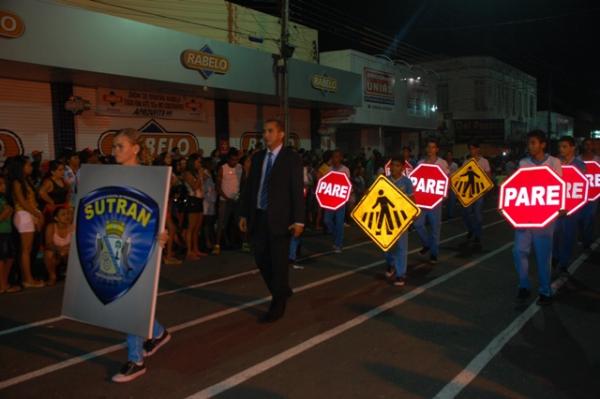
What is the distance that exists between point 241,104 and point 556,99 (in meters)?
62.8

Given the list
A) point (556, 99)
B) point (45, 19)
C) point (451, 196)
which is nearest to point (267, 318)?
point (45, 19)

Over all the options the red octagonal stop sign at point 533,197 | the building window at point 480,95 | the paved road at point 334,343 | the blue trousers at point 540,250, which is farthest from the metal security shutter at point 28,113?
the building window at point 480,95

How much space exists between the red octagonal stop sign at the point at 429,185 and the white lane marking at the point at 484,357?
3.05 meters

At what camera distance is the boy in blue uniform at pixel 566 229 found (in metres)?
7.88

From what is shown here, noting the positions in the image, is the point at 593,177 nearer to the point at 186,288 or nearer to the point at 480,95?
the point at 186,288

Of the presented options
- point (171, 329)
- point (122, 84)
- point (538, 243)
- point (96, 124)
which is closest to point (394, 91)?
point (122, 84)

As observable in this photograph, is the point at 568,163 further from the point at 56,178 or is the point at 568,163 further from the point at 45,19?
the point at 45,19

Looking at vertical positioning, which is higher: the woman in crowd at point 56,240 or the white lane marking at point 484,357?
the woman in crowd at point 56,240

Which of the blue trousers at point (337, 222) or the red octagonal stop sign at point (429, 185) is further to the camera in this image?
the blue trousers at point (337, 222)

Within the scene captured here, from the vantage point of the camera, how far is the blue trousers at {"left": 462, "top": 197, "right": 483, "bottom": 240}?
1061 centimetres

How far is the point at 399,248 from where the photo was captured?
24.5 feet

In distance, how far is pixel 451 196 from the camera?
15562mm

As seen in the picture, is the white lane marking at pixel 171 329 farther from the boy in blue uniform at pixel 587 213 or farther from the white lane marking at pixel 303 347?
the boy in blue uniform at pixel 587 213

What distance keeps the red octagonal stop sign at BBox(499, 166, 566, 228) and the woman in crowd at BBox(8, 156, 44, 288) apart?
255 inches
